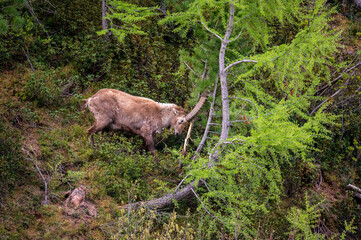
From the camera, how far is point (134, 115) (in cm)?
944

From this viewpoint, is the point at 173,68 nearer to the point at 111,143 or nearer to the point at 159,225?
the point at 111,143

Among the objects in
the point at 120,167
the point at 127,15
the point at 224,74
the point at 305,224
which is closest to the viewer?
the point at 224,74

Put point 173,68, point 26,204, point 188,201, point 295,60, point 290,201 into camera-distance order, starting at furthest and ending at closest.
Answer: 1. point 173,68
2. point 290,201
3. point 188,201
4. point 26,204
5. point 295,60

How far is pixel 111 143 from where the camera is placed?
8695mm

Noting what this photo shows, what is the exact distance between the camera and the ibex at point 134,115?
29.8 ft

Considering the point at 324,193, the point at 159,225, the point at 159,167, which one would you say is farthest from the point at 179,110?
the point at 324,193

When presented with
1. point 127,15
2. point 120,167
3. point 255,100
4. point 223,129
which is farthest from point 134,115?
point 255,100

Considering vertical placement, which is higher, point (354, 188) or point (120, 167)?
point (354, 188)

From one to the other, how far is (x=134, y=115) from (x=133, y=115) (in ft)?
0.10

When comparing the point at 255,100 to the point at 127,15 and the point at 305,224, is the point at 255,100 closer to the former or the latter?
the point at 305,224

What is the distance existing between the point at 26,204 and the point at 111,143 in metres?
3.02

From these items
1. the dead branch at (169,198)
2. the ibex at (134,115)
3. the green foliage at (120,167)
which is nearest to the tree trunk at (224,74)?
the dead branch at (169,198)

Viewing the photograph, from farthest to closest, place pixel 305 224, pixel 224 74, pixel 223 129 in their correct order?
pixel 305 224
pixel 223 129
pixel 224 74

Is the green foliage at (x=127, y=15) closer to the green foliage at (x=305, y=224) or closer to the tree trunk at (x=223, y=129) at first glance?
the tree trunk at (x=223, y=129)
